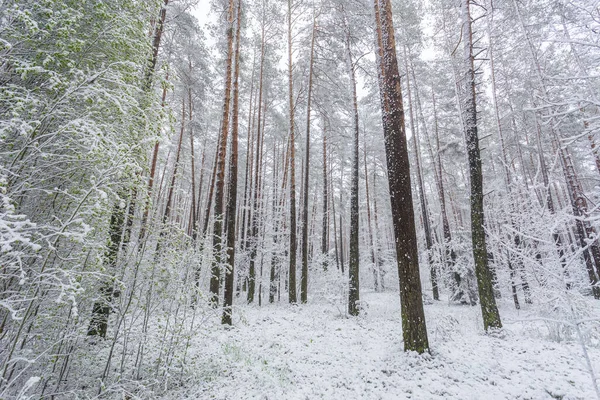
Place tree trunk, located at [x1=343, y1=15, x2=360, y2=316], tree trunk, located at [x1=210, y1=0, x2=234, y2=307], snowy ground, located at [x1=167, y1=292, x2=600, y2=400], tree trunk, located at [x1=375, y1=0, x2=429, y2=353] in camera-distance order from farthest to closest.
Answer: tree trunk, located at [x1=343, y1=15, x2=360, y2=316], tree trunk, located at [x1=210, y1=0, x2=234, y2=307], tree trunk, located at [x1=375, y1=0, x2=429, y2=353], snowy ground, located at [x1=167, y1=292, x2=600, y2=400]

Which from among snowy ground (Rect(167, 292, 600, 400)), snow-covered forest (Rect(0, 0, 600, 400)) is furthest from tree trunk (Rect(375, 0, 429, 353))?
snowy ground (Rect(167, 292, 600, 400))

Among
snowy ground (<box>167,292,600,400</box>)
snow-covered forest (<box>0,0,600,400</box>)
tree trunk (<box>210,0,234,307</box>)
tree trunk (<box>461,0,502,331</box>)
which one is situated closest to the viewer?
snow-covered forest (<box>0,0,600,400</box>)

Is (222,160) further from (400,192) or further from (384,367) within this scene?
(384,367)

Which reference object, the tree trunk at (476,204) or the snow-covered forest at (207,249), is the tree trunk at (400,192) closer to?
the snow-covered forest at (207,249)

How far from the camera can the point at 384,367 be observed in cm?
474

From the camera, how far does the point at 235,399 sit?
4.15 meters

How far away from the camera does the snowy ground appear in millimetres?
3916

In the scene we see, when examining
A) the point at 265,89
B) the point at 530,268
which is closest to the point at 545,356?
the point at 530,268

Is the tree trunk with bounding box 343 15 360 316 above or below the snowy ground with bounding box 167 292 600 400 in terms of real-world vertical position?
above

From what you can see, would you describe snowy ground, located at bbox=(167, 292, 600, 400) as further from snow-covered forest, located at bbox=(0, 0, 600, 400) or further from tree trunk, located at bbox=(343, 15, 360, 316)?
tree trunk, located at bbox=(343, 15, 360, 316)

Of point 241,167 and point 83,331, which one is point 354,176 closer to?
point 83,331

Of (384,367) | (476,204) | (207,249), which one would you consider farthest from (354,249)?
(207,249)

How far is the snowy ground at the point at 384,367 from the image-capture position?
12.8 ft

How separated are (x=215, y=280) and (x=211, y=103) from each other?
640 inches
